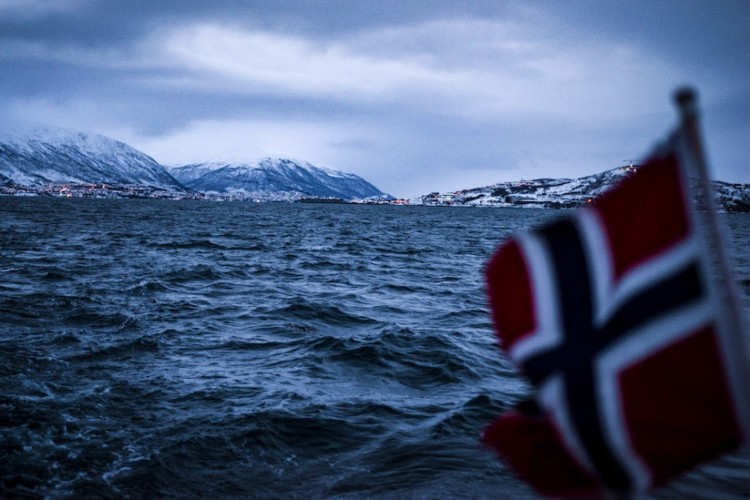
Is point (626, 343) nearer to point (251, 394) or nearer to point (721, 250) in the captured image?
point (721, 250)

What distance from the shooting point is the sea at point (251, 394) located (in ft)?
25.3

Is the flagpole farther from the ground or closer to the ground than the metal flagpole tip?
closer to the ground

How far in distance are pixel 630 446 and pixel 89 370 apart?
1160 cm

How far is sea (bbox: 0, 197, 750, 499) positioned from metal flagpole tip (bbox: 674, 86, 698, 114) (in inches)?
216

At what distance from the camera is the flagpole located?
10.2 feet

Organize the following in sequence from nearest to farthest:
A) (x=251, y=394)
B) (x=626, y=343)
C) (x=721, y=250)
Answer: (x=721, y=250), (x=626, y=343), (x=251, y=394)

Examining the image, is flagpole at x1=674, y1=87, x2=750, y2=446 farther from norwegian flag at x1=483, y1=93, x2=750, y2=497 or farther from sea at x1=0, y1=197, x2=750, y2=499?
sea at x1=0, y1=197, x2=750, y2=499

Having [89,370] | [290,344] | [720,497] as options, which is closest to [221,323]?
[290,344]

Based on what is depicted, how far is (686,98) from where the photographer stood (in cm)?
312

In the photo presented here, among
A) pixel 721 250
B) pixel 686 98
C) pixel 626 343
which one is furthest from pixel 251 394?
pixel 686 98

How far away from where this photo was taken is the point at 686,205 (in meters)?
3.37

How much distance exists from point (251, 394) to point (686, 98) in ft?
31.5

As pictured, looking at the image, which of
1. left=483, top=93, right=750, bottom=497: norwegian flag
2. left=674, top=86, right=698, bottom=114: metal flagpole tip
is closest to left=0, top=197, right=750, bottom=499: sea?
left=483, top=93, right=750, bottom=497: norwegian flag

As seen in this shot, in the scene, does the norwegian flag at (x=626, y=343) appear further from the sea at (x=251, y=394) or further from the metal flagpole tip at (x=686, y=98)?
the sea at (x=251, y=394)
